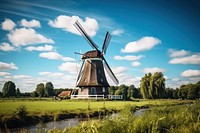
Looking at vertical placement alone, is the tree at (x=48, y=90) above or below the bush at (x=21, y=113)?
above

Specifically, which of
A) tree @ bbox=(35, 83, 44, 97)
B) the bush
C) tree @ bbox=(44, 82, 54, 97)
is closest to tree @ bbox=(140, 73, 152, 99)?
the bush

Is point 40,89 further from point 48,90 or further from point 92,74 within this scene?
point 92,74

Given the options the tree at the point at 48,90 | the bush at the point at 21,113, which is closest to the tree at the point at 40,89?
the tree at the point at 48,90

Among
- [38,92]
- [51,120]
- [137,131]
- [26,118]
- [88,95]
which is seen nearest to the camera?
[137,131]

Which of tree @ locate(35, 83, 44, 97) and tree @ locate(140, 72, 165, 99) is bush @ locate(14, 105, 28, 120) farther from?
tree @ locate(35, 83, 44, 97)

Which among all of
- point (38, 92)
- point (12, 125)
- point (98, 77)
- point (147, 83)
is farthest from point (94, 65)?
point (38, 92)

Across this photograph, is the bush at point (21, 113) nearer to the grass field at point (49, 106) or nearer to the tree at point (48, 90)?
the grass field at point (49, 106)

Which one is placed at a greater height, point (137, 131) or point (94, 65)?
point (94, 65)

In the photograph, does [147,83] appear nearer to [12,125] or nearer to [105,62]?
[105,62]

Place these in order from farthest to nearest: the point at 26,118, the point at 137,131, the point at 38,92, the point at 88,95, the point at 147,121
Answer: the point at 38,92
the point at 88,95
the point at 26,118
the point at 147,121
the point at 137,131

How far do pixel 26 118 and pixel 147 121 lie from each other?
8578 millimetres

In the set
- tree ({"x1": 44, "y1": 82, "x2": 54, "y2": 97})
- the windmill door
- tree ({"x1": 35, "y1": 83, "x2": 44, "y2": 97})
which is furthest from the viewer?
tree ({"x1": 44, "y1": 82, "x2": 54, "y2": 97})

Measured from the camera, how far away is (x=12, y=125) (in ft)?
38.9

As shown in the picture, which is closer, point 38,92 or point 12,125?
point 12,125
